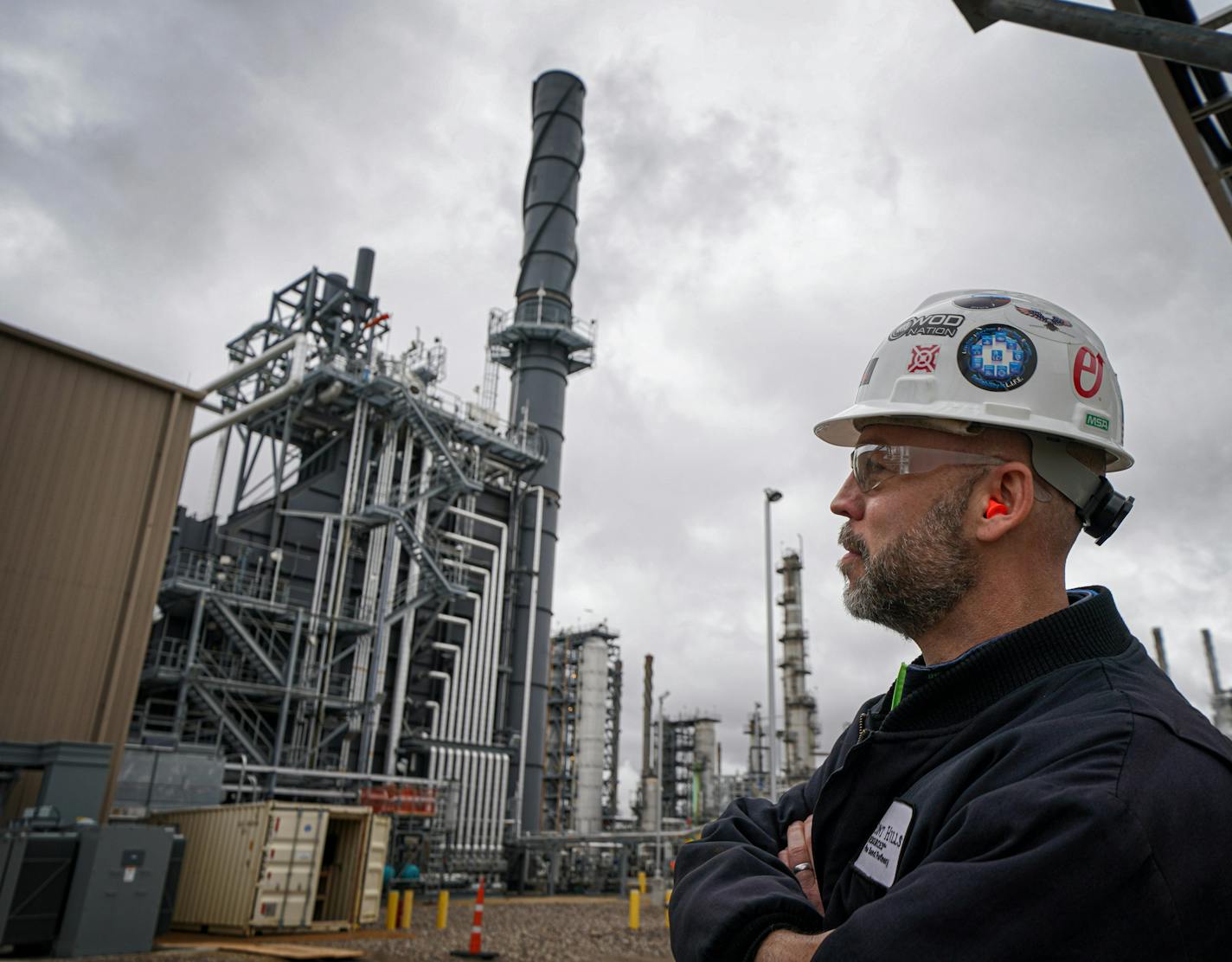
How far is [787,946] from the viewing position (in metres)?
1.36

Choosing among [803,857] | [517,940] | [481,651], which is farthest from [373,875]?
[803,857]

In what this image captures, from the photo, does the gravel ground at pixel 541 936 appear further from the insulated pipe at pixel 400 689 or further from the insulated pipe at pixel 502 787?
the insulated pipe at pixel 400 689

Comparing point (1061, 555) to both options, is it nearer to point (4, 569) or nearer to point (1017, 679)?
point (1017, 679)

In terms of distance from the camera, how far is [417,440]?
1292 inches

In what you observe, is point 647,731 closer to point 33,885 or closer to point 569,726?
point 569,726

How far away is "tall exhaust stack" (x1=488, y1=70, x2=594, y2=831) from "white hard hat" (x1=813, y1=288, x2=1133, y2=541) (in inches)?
1253

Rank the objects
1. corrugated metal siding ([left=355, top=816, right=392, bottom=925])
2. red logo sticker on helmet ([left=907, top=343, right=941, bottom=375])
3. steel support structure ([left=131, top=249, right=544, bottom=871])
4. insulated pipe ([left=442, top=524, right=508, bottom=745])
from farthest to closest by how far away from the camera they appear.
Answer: insulated pipe ([left=442, top=524, right=508, bottom=745]), steel support structure ([left=131, top=249, right=544, bottom=871]), corrugated metal siding ([left=355, top=816, right=392, bottom=925]), red logo sticker on helmet ([left=907, top=343, right=941, bottom=375])

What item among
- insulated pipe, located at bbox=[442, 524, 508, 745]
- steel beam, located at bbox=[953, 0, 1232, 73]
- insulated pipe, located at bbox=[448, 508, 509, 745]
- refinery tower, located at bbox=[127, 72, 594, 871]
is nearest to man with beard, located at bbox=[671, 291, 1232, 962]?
steel beam, located at bbox=[953, 0, 1232, 73]

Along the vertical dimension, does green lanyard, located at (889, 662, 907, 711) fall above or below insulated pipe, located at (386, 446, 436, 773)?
below

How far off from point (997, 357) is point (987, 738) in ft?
2.48

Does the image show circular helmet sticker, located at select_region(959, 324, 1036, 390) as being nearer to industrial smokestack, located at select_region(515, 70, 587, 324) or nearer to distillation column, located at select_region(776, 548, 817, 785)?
industrial smokestack, located at select_region(515, 70, 587, 324)

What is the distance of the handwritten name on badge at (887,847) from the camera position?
1433 millimetres

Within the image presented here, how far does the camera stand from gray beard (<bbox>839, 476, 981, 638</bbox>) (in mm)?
1698

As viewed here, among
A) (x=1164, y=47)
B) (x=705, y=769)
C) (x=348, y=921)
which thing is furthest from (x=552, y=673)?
(x=1164, y=47)
